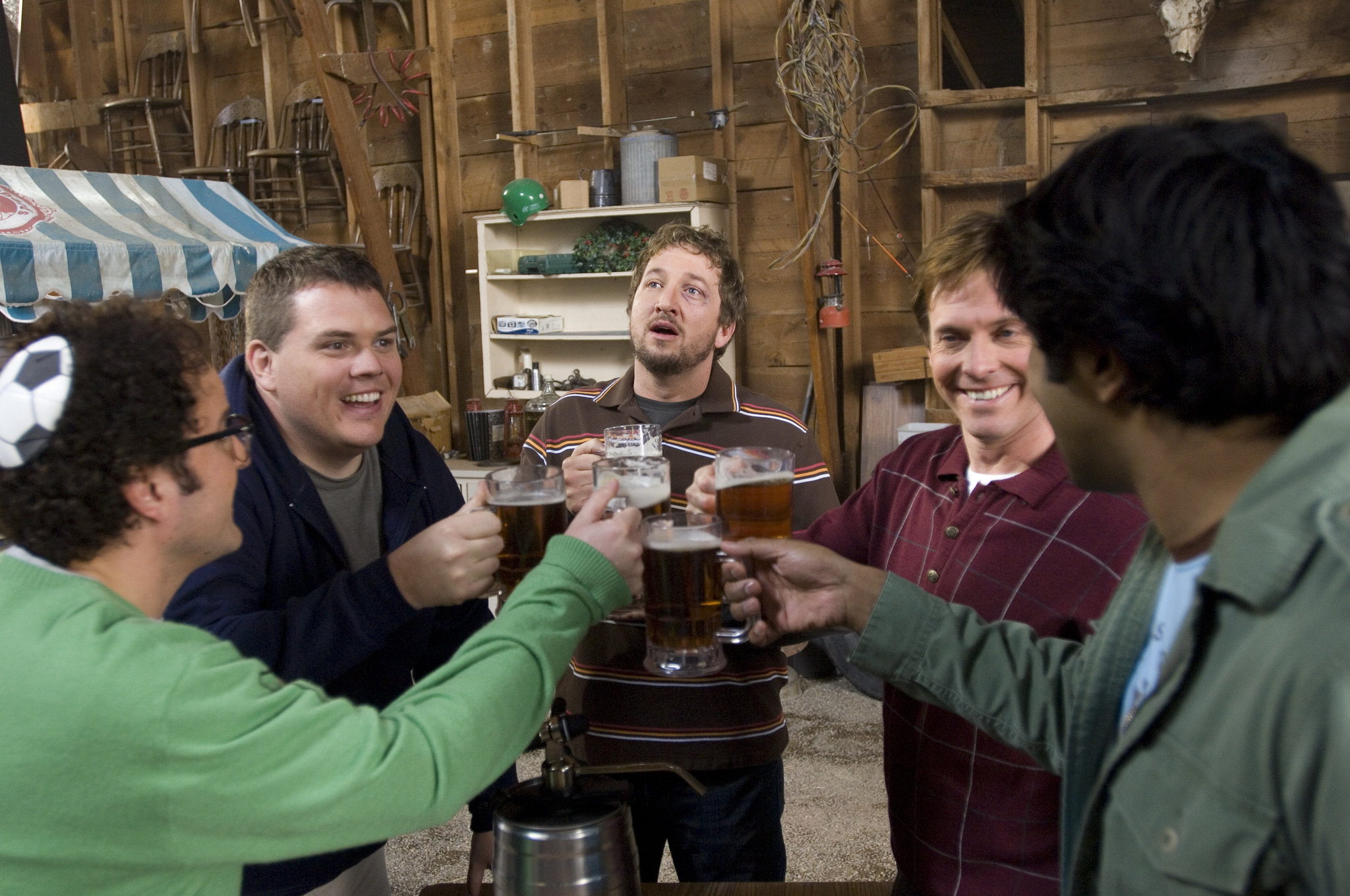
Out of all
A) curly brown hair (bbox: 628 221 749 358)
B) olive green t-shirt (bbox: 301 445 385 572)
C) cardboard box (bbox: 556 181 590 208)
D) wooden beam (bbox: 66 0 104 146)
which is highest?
wooden beam (bbox: 66 0 104 146)

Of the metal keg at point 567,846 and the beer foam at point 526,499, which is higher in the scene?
the beer foam at point 526,499

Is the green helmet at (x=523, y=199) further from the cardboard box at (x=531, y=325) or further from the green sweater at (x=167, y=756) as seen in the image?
the green sweater at (x=167, y=756)

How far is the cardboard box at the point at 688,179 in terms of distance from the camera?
4.84 meters

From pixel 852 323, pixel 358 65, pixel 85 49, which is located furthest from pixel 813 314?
pixel 85 49

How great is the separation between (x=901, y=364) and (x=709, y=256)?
273cm

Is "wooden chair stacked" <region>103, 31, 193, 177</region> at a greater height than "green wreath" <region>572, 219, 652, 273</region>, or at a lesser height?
greater

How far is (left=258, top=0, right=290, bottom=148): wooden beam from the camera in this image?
6715 millimetres

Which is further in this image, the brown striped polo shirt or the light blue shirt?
the brown striped polo shirt

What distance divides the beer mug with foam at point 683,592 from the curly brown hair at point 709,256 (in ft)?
3.35

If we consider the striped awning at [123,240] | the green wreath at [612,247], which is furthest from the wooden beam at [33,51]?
the green wreath at [612,247]

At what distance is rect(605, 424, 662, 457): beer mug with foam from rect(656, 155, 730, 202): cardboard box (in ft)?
10.4

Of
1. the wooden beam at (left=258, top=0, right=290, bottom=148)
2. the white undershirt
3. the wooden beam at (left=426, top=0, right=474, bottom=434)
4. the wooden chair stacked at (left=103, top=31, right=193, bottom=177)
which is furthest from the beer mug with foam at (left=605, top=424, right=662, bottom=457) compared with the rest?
the wooden chair stacked at (left=103, top=31, right=193, bottom=177)

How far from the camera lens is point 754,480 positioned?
59.4 inches

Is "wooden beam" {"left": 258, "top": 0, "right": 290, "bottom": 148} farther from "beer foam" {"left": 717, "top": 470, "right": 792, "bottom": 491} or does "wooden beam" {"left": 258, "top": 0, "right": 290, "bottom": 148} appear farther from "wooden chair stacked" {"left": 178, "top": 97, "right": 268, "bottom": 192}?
"beer foam" {"left": 717, "top": 470, "right": 792, "bottom": 491}
